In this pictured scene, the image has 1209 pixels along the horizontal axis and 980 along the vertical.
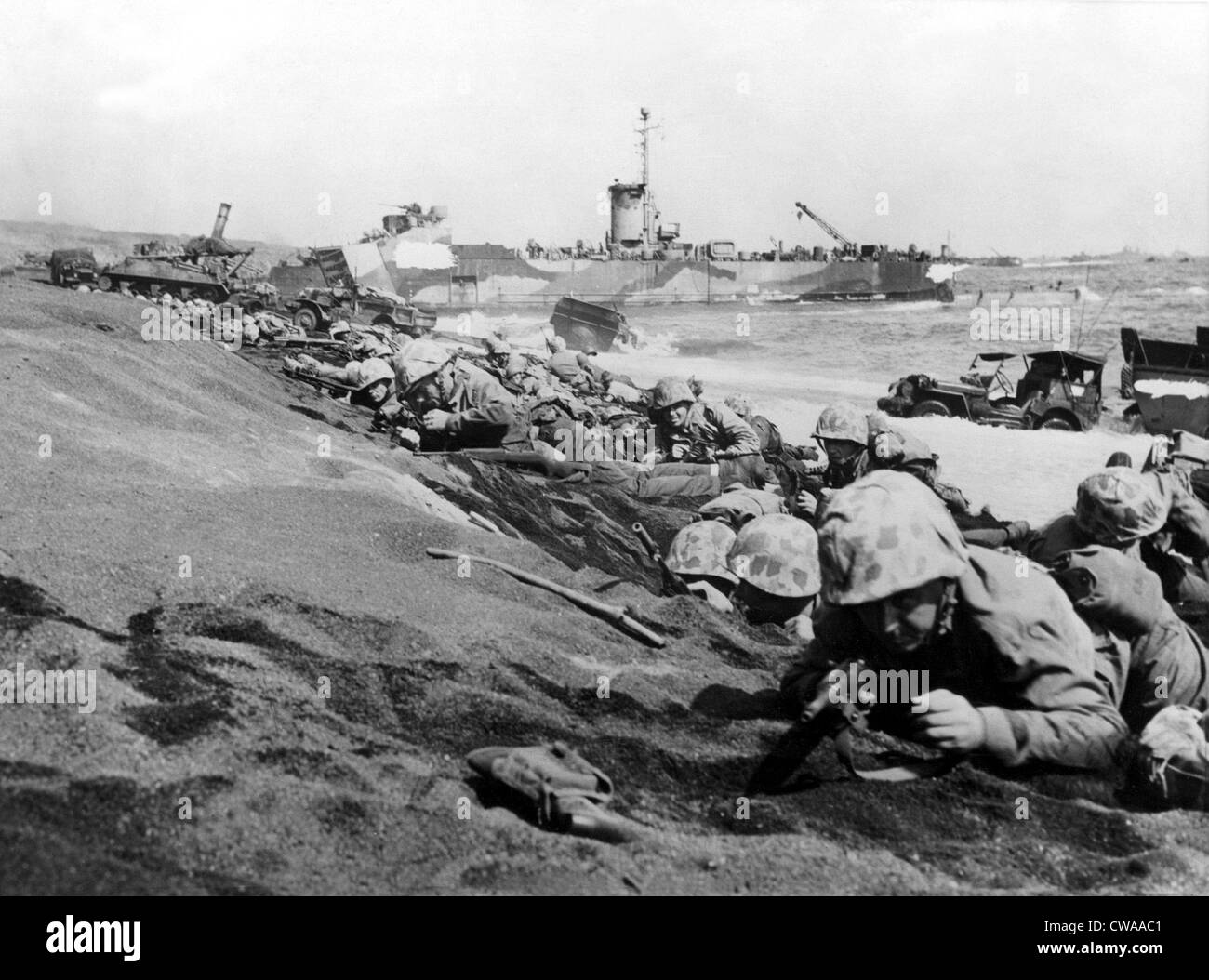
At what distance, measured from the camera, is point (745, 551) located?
14.4 ft

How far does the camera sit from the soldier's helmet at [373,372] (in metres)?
6.10

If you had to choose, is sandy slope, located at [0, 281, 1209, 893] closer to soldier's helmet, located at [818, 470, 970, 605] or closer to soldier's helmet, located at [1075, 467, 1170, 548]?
soldier's helmet, located at [818, 470, 970, 605]

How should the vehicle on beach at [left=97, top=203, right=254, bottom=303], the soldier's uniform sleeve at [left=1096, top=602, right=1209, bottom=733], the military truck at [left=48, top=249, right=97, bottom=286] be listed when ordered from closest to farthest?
the soldier's uniform sleeve at [left=1096, top=602, right=1209, bottom=733]
the military truck at [left=48, top=249, right=97, bottom=286]
the vehicle on beach at [left=97, top=203, right=254, bottom=303]

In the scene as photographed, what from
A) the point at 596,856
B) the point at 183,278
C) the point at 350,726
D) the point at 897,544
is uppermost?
the point at 183,278

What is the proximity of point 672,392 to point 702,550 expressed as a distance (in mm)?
943

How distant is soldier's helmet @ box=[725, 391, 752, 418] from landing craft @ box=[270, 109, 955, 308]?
610mm

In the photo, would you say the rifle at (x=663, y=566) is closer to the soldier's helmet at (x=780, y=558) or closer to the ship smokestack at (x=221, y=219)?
the soldier's helmet at (x=780, y=558)

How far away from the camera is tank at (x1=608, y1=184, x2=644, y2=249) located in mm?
5082

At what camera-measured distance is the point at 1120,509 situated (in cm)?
405

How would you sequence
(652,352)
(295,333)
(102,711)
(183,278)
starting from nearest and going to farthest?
(102,711) < (652,352) < (295,333) < (183,278)

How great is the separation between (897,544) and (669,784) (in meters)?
1.17

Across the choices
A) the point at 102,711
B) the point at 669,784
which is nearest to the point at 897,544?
the point at 669,784

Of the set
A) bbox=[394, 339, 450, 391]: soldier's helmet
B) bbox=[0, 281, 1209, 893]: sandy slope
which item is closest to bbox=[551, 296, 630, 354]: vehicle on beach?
bbox=[394, 339, 450, 391]: soldier's helmet
